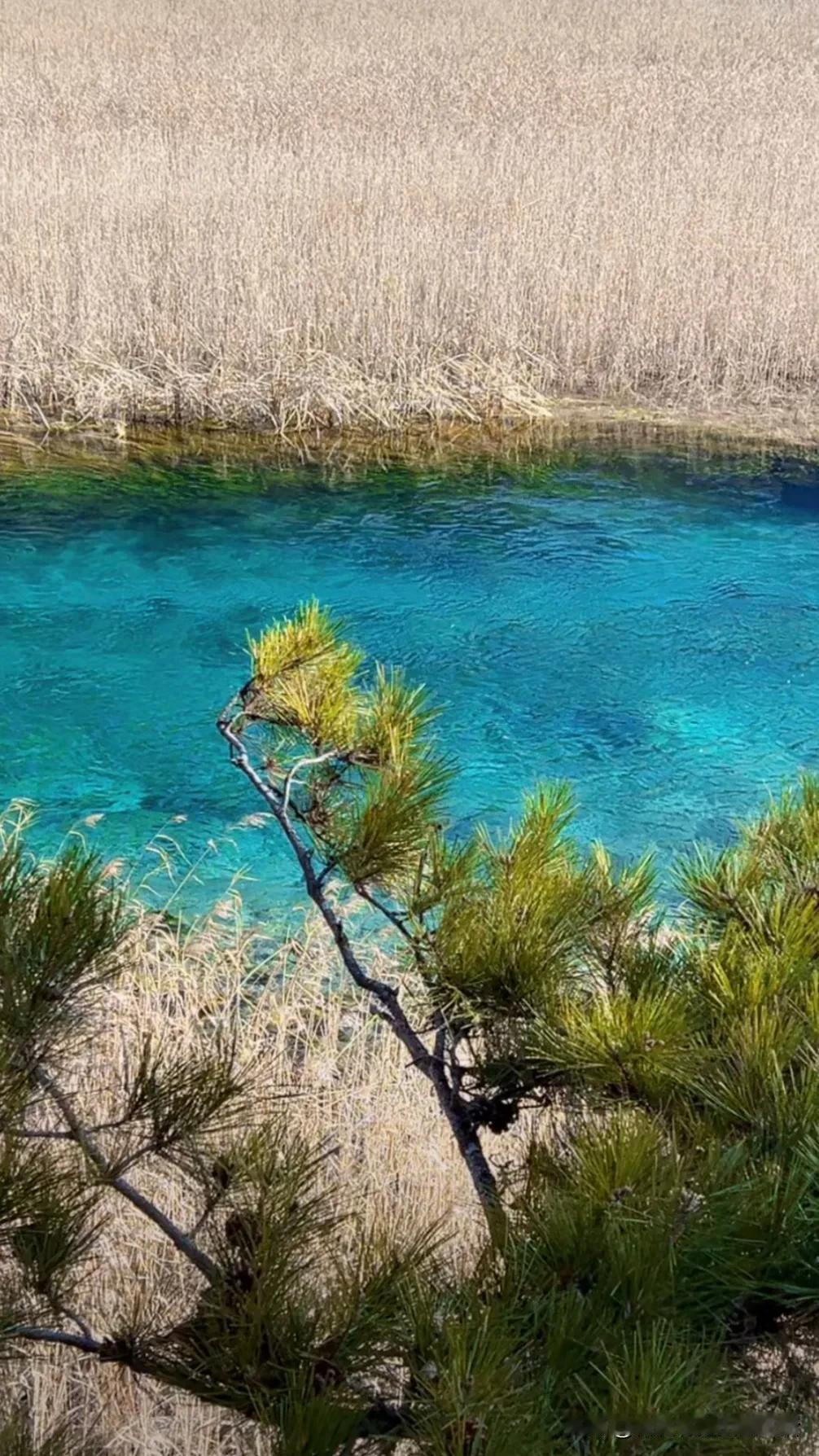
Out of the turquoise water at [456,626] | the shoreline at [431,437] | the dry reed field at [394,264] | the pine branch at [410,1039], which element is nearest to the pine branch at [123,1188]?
the pine branch at [410,1039]

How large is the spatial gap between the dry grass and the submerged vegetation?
0.10 m

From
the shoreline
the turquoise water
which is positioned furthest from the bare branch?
the shoreline

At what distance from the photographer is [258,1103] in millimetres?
2012

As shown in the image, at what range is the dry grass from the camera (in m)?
1.69

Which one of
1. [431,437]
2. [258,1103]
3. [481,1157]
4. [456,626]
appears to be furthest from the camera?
[431,437]

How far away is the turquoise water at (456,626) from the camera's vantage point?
3.86 metres

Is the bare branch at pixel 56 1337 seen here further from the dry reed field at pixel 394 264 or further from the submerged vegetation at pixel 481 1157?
the dry reed field at pixel 394 264

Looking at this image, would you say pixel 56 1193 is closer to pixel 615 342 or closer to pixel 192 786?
pixel 192 786

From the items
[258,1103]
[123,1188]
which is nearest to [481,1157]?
[123,1188]

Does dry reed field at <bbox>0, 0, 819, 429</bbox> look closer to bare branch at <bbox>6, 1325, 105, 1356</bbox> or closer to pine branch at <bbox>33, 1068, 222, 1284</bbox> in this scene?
pine branch at <bbox>33, 1068, 222, 1284</bbox>

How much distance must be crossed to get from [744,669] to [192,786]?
186 cm

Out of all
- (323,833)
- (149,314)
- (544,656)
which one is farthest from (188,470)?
(323,833)

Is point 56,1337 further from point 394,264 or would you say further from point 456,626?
point 394,264

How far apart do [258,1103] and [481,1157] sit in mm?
743
